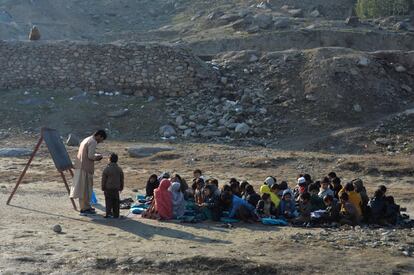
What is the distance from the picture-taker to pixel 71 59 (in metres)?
25.5

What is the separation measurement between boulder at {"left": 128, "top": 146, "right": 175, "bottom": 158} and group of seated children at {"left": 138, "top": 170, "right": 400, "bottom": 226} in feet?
23.1

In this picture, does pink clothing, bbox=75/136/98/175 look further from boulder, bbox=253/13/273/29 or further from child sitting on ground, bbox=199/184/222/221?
boulder, bbox=253/13/273/29

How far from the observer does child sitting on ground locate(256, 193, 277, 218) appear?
11867 mm

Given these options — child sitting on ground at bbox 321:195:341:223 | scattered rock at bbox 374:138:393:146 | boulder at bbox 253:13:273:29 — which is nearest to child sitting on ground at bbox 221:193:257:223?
child sitting on ground at bbox 321:195:341:223

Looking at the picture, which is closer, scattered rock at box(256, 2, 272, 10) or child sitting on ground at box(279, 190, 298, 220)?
child sitting on ground at box(279, 190, 298, 220)

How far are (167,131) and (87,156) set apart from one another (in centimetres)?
1042

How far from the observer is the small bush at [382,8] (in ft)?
136

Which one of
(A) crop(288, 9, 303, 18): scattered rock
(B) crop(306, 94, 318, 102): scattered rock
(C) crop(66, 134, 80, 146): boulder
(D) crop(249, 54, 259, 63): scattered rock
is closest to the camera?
(C) crop(66, 134, 80, 146): boulder

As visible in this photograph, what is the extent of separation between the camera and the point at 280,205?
12.0m

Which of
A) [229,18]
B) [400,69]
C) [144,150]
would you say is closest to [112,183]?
[144,150]

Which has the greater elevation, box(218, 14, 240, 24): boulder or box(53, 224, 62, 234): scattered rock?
box(218, 14, 240, 24): boulder

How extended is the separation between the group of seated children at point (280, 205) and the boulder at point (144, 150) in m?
7.04

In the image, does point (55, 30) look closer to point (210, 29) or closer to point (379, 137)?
point (210, 29)

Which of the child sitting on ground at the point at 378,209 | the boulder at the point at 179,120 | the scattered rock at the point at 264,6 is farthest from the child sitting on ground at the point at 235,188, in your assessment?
the scattered rock at the point at 264,6
